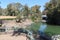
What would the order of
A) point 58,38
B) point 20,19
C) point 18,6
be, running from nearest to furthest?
point 58,38 → point 20,19 → point 18,6

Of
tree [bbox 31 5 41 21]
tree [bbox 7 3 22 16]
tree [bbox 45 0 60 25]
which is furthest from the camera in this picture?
tree [bbox 7 3 22 16]

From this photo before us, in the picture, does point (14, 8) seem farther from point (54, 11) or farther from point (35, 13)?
point (54, 11)

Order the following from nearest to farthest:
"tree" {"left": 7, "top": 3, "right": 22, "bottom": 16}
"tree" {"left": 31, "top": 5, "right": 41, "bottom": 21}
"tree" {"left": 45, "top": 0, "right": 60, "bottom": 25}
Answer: "tree" {"left": 45, "top": 0, "right": 60, "bottom": 25}, "tree" {"left": 31, "top": 5, "right": 41, "bottom": 21}, "tree" {"left": 7, "top": 3, "right": 22, "bottom": 16}

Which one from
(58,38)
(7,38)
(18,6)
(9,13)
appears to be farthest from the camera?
(9,13)

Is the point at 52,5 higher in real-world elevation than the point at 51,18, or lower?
higher

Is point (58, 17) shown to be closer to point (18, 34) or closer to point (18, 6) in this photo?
point (18, 6)

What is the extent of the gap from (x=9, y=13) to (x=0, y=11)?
459 inches

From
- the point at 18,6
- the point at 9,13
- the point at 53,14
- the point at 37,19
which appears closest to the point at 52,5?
the point at 53,14

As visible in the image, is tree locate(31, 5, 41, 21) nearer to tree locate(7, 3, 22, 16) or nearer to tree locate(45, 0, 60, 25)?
tree locate(45, 0, 60, 25)

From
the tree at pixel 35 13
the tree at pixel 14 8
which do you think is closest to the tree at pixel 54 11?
the tree at pixel 35 13

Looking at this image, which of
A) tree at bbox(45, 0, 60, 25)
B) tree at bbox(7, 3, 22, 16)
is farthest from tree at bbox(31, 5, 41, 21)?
tree at bbox(7, 3, 22, 16)

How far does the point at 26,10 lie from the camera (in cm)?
6625

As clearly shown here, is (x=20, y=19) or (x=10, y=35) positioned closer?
(x=10, y=35)

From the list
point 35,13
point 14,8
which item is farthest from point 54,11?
point 14,8
